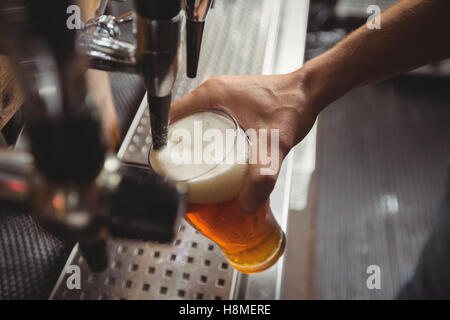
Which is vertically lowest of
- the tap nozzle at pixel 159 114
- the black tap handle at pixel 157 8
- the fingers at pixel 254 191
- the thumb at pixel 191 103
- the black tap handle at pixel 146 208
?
the fingers at pixel 254 191

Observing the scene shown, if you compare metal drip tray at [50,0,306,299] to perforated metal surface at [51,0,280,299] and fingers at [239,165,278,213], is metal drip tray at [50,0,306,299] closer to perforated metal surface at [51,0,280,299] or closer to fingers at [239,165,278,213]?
perforated metal surface at [51,0,280,299]

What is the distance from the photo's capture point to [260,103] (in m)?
0.85

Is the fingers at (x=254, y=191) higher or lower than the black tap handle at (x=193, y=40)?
lower

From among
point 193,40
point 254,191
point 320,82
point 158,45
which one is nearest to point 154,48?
point 158,45

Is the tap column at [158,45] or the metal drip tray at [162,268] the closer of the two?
the tap column at [158,45]

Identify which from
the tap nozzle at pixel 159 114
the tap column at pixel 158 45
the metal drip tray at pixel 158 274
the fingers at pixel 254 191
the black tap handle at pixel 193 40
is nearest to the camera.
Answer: the tap column at pixel 158 45

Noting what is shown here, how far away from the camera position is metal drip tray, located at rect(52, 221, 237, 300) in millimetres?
765

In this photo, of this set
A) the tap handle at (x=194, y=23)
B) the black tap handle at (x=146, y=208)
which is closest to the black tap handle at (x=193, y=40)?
the tap handle at (x=194, y=23)

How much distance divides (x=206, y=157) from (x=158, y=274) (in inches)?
12.1

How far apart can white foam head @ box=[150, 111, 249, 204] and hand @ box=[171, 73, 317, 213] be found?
0.11 meters

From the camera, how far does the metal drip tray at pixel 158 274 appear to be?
0.77 metres

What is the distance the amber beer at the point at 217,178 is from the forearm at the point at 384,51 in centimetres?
30

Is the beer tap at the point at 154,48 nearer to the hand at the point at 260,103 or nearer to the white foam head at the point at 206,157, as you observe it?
the white foam head at the point at 206,157
